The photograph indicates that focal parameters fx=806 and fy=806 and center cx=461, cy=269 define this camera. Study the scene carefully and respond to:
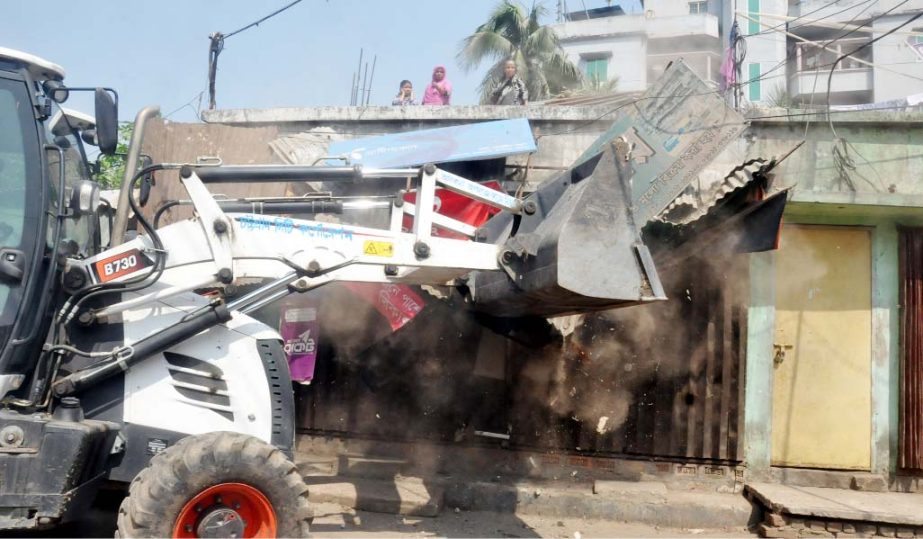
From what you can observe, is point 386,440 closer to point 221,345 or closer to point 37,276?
point 221,345

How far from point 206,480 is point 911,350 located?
23.1ft

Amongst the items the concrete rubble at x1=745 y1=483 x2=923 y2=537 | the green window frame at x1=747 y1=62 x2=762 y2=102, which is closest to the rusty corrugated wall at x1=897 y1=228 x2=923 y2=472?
the concrete rubble at x1=745 y1=483 x2=923 y2=537

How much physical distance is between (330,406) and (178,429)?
3749mm

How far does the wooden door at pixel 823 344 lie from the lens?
8.10 m

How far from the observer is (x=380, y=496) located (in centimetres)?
705

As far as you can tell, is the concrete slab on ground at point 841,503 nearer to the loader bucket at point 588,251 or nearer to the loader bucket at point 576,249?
the loader bucket at point 576,249

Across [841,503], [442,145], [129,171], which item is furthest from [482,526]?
[129,171]

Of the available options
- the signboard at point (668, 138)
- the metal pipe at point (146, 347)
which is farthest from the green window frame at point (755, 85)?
the metal pipe at point (146, 347)

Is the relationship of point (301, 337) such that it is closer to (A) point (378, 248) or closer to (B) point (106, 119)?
(A) point (378, 248)

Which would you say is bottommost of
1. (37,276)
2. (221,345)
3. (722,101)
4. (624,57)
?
(221,345)

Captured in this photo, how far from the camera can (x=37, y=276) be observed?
168 inches

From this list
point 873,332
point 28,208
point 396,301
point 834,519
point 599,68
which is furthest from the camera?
point 599,68

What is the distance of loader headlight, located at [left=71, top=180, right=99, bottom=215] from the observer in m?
4.32

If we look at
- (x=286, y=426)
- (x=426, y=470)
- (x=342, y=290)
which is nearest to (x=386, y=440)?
(x=426, y=470)
